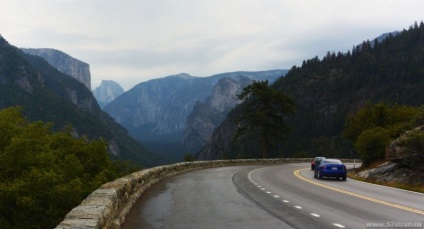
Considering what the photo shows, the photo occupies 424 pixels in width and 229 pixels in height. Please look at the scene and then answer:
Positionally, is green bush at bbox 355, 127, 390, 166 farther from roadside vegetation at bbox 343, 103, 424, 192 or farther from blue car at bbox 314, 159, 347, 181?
blue car at bbox 314, 159, 347, 181

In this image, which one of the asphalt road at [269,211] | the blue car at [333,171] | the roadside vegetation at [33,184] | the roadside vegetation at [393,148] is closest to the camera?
the asphalt road at [269,211]

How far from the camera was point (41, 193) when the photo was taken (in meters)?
23.2

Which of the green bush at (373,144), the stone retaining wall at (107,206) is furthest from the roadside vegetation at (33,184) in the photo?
the green bush at (373,144)

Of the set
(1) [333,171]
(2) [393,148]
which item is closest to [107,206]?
(1) [333,171]

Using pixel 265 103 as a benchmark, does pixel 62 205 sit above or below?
below

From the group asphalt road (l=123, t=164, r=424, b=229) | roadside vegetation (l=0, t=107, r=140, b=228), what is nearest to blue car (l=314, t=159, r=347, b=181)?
asphalt road (l=123, t=164, r=424, b=229)

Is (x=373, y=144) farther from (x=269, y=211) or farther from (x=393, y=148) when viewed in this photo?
(x=269, y=211)

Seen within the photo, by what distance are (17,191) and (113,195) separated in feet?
45.4

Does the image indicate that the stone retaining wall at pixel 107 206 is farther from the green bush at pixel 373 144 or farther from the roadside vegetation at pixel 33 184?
the green bush at pixel 373 144

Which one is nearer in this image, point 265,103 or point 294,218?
point 294,218

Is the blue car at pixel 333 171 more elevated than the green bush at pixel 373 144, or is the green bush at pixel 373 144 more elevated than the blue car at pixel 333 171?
the green bush at pixel 373 144

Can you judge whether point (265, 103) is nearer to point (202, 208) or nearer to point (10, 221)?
point (10, 221)

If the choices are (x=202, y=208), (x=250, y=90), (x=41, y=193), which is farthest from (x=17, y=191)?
(x=250, y=90)

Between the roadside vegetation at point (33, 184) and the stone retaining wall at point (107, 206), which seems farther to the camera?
the roadside vegetation at point (33, 184)
